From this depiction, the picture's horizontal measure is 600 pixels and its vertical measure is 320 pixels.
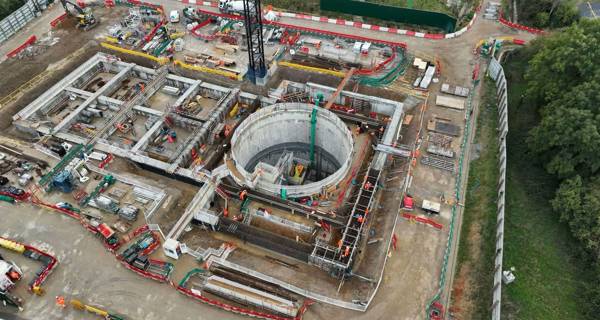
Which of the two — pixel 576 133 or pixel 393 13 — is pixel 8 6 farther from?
pixel 576 133

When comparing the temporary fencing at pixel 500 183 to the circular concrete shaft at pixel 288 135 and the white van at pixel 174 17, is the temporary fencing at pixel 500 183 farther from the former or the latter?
the white van at pixel 174 17

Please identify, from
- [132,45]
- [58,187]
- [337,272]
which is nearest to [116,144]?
[58,187]

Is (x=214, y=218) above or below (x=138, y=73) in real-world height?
below

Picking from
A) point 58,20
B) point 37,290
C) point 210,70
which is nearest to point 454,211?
point 210,70

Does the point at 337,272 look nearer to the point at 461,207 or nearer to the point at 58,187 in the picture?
the point at 461,207

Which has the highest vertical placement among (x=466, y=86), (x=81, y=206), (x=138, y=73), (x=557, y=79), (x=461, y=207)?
(x=466, y=86)

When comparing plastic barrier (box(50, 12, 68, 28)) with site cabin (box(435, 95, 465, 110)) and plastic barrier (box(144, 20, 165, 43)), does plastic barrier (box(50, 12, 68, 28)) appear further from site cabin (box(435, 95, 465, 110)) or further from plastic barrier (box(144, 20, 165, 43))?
site cabin (box(435, 95, 465, 110))

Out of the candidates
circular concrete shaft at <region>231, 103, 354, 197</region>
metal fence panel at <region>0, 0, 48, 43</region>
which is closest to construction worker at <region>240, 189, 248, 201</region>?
circular concrete shaft at <region>231, 103, 354, 197</region>
